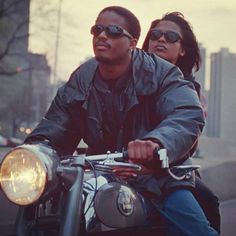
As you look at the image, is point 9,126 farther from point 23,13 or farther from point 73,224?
point 73,224

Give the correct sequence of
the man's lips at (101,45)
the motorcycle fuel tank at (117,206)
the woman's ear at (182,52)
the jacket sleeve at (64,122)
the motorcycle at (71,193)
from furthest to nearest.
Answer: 1. the woman's ear at (182,52)
2. the jacket sleeve at (64,122)
3. the man's lips at (101,45)
4. the motorcycle fuel tank at (117,206)
5. the motorcycle at (71,193)

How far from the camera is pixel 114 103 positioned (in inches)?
103

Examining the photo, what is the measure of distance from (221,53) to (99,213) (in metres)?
44.4

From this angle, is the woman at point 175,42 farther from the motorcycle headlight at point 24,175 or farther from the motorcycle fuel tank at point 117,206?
the motorcycle headlight at point 24,175

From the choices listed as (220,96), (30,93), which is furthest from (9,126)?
(220,96)

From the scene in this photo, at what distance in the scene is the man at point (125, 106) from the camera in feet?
7.55

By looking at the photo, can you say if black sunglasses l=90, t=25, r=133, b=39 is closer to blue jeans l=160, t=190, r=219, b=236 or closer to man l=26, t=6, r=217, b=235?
man l=26, t=6, r=217, b=235

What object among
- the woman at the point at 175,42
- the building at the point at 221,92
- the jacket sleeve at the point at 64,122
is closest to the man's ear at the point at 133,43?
the jacket sleeve at the point at 64,122

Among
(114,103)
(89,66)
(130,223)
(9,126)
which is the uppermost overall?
(89,66)

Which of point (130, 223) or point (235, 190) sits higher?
point (130, 223)

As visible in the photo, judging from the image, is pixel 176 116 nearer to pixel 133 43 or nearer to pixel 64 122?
pixel 133 43

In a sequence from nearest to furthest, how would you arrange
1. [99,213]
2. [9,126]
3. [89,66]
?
[99,213] < [89,66] < [9,126]

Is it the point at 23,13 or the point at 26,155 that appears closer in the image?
the point at 26,155

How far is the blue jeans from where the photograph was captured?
2281mm
